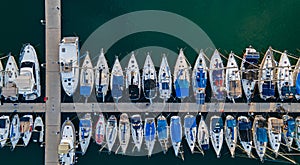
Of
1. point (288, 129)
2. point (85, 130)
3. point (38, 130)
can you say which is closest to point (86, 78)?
point (85, 130)

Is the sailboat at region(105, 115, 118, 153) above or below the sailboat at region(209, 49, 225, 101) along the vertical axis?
below

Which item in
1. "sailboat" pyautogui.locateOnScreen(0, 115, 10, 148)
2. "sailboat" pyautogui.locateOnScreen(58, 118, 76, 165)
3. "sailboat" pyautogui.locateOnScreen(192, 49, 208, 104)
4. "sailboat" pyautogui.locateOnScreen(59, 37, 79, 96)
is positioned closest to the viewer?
"sailboat" pyautogui.locateOnScreen(58, 118, 76, 165)

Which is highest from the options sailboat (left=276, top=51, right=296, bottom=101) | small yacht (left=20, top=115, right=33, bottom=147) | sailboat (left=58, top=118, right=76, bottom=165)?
sailboat (left=276, top=51, right=296, bottom=101)

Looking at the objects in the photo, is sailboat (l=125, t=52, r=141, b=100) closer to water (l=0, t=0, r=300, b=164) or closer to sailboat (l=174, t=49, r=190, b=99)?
water (l=0, t=0, r=300, b=164)

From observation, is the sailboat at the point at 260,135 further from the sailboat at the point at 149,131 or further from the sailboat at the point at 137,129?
the sailboat at the point at 137,129

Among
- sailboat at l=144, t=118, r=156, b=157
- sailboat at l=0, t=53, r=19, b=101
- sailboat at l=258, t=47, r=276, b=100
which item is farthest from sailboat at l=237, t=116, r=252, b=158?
sailboat at l=0, t=53, r=19, b=101

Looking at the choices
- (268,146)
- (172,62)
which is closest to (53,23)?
(172,62)

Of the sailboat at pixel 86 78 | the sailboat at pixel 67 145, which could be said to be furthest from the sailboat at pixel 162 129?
the sailboat at pixel 67 145
